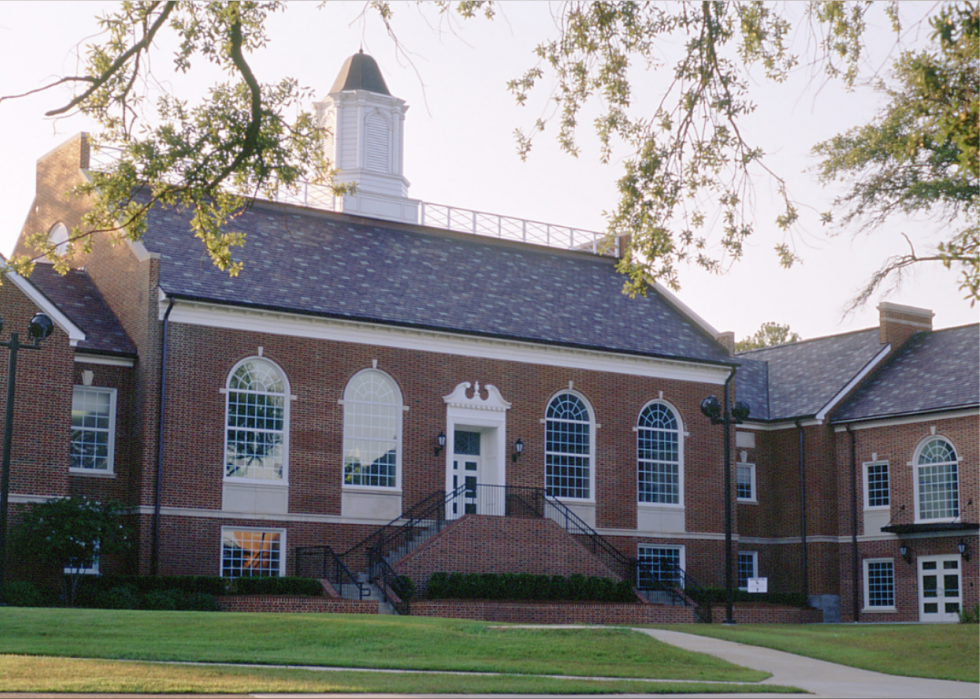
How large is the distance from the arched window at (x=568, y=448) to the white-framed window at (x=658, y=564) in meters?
2.63

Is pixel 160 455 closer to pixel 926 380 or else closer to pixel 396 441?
pixel 396 441

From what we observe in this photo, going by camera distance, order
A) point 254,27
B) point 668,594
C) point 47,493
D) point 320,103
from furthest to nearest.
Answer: point 320,103, point 668,594, point 47,493, point 254,27

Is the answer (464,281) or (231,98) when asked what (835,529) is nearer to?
(464,281)

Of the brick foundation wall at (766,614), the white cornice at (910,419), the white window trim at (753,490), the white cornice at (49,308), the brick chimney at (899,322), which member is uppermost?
the brick chimney at (899,322)

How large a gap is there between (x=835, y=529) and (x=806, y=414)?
3.77 metres

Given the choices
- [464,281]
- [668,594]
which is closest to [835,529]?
[668,594]

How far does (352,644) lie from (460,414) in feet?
56.2

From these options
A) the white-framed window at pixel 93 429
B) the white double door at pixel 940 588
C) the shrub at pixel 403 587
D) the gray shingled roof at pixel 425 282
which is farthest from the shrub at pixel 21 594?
the white double door at pixel 940 588

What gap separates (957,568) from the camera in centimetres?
3691

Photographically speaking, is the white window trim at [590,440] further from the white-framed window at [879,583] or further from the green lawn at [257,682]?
the green lawn at [257,682]

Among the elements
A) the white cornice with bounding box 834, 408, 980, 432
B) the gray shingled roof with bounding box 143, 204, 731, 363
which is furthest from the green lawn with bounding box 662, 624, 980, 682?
the gray shingled roof with bounding box 143, 204, 731, 363

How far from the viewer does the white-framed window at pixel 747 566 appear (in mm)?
42125

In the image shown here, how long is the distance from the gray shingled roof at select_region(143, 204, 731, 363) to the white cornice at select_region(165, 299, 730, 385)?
9.9 inches

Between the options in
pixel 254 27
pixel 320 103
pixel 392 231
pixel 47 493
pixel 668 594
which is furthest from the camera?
pixel 320 103
